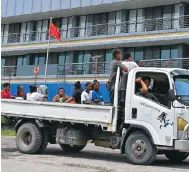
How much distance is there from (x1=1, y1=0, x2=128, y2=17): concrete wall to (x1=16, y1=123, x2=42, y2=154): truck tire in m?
21.2

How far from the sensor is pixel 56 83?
32.6 metres

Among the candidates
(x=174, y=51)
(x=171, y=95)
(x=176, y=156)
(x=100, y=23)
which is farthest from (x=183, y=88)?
(x=100, y=23)

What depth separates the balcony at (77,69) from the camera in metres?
28.0

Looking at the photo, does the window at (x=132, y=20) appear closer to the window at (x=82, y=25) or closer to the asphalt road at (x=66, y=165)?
the window at (x=82, y=25)

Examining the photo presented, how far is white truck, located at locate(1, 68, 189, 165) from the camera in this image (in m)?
8.89

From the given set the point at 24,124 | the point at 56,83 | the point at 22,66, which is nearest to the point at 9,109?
the point at 24,124

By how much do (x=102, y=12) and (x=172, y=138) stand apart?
25277 millimetres

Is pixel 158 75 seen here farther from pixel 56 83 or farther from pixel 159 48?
pixel 56 83

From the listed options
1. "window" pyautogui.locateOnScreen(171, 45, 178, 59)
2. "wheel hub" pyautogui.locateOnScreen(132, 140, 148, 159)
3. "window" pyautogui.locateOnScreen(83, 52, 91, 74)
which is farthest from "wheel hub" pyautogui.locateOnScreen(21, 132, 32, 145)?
"window" pyautogui.locateOnScreen(83, 52, 91, 74)

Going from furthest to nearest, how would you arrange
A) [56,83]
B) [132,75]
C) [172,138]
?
[56,83], [132,75], [172,138]

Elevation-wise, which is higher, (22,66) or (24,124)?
(22,66)

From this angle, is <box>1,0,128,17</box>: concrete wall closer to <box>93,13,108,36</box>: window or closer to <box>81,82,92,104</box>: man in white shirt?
<box>93,13,108,36</box>: window

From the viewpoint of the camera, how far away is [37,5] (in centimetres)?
3525

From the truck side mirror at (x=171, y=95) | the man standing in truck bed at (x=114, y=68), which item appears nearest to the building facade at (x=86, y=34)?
the man standing in truck bed at (x=114, y=68)
